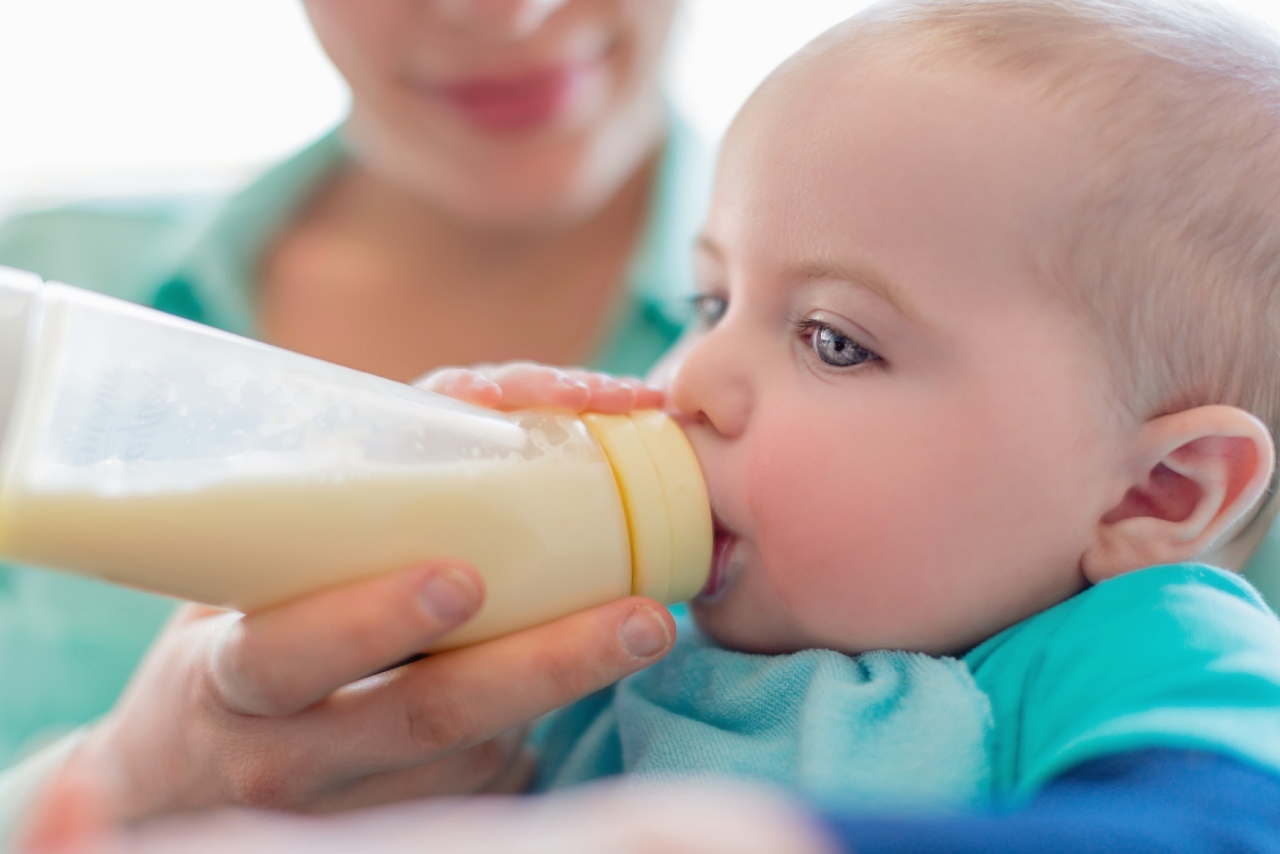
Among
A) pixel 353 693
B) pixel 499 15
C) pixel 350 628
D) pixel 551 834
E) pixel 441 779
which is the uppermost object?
pixel 499 15

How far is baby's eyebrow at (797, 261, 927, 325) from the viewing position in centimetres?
82

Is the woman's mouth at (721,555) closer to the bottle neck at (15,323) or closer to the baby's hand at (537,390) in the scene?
the baby's hand at (537,390)

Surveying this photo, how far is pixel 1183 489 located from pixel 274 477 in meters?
0.64

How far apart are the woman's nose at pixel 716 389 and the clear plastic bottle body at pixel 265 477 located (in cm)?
11

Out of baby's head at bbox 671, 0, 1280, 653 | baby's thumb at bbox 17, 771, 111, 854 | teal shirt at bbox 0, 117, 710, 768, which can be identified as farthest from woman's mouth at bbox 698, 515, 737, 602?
teal shirt at bbox 0, 117, 710, 768

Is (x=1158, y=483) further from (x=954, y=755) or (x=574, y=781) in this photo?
(x=574, y=781)

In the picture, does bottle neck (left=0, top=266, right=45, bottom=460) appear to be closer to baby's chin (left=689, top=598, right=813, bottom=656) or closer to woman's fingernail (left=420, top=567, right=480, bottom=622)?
woman's fingernail (left=420, top=567, right=480, bottom=622)

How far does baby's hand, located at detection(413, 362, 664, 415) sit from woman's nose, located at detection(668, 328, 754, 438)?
4 centimetres

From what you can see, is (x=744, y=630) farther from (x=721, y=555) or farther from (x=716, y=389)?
(x=716, y=389)

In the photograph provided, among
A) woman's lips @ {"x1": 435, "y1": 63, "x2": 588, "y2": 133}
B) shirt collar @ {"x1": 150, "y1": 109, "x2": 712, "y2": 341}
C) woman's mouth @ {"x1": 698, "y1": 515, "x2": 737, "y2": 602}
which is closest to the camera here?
woman's mouth @ {"x1": 698, "y1": 515, "x2": 737, "y2": 602}

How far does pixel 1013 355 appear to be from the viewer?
0.81 meters

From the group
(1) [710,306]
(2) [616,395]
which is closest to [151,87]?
(1) [710,306]

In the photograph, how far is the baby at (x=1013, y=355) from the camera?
31.3 inches

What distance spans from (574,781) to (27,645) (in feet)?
2.65
